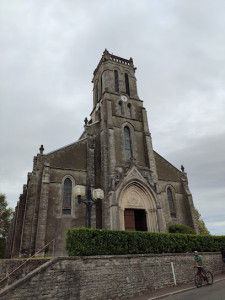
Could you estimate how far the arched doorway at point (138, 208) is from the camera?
18219 millimetres

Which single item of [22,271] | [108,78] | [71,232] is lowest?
[22,271]

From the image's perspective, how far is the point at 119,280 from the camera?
31.6 ft

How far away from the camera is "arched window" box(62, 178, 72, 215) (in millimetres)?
17312

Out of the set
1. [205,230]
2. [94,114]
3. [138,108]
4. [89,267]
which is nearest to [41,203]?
[89,267]

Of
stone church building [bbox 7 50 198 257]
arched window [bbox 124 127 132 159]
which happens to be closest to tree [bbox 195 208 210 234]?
→ stone church building [bbox 7 50 198 257]

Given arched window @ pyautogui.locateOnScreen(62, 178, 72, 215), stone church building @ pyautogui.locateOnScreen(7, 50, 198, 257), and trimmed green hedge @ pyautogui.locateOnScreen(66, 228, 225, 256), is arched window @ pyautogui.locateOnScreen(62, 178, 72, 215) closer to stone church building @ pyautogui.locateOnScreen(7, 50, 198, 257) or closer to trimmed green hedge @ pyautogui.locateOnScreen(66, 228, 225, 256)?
stone church building @ pyautogui.locateOnScreen(7, 50, 198, 257)

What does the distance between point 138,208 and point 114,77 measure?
1602 centimetres

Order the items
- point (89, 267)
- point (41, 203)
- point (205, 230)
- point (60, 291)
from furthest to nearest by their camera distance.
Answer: point (205, 230), point (41, 203), point (89, 267), point (60, 291)

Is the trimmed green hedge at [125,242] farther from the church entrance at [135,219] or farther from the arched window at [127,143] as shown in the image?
the arched window at [127,143]

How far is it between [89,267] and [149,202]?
437 inches

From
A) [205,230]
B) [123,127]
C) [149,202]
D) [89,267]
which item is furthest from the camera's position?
[205,230]

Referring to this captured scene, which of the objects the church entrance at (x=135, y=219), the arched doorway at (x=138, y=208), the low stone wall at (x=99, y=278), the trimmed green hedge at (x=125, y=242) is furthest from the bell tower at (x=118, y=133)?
the low stone wall at (x=99, y=278)

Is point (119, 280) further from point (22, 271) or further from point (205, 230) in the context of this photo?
point (205, 230)

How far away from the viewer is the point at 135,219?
20.1m
